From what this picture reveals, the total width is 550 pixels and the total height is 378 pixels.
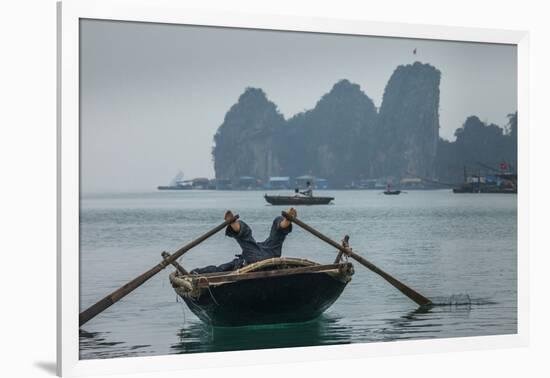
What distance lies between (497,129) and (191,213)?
8.51 ft

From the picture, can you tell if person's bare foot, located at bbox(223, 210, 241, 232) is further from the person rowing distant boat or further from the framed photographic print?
the person rowing distant boat

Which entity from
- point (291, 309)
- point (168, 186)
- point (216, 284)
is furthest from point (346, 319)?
point (168, 186)

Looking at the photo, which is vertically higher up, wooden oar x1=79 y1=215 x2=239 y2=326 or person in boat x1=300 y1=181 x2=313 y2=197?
person in boat x1=300 y1=181 x2=313 y2=197

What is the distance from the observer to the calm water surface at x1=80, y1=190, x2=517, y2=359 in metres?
7.77

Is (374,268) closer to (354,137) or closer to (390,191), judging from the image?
(390,191)

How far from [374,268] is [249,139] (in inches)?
54.8

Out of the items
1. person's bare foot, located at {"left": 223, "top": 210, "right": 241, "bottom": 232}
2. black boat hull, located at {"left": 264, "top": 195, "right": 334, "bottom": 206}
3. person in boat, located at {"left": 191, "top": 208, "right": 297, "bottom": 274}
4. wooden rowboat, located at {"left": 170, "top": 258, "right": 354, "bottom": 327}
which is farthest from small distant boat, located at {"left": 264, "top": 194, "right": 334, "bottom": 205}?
wooden rowboat, located at {"left": 170, "top": 258, "right": 354, "bottom": 327}

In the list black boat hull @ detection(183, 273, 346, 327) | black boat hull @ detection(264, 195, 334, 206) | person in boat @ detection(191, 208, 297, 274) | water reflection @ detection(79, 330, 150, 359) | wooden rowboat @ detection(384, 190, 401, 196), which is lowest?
water reflection @ detection(79, 330, 150, 359)

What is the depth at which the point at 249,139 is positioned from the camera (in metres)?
8.27

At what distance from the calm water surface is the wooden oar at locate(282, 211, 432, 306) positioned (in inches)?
3.6

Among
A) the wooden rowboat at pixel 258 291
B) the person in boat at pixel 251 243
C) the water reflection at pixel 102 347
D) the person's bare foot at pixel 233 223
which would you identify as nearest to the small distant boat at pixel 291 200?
the person in boat at pixel 251 243

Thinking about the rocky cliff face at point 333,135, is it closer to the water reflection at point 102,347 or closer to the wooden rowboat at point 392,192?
the wooden rowboat at point 392,192

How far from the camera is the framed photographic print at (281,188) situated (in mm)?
7582

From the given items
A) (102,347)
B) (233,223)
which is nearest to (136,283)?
(102,347)
